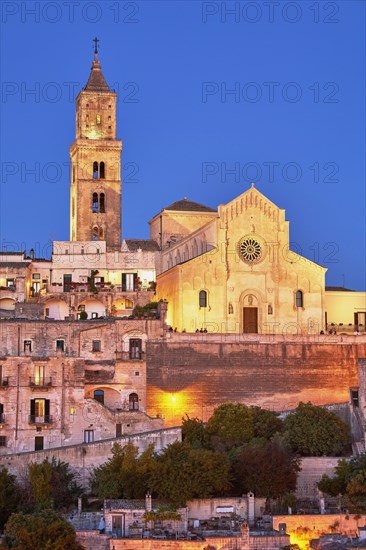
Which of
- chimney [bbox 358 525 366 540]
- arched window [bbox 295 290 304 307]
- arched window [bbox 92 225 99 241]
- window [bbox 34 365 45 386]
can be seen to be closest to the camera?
chimney [bbox 358 525 366 540]

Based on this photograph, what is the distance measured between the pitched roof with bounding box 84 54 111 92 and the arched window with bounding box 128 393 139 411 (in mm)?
23921

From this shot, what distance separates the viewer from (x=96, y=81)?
74.6 m

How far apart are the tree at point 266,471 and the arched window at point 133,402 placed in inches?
367

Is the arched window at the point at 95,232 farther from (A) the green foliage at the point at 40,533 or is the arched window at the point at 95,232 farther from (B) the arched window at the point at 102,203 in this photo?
(A) the green foliage at the point at 40,533

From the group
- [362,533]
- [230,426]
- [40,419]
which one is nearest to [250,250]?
[230,426]

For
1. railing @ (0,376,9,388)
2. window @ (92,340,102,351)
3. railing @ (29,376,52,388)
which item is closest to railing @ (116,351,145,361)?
window @ (92,340,102,351)

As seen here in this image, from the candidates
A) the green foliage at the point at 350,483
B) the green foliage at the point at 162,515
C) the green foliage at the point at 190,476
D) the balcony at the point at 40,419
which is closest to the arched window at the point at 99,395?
the balcony at the point at 40,419

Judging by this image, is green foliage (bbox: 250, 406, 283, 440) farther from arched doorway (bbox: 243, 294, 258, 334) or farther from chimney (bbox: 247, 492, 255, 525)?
arched doorway (bbox: 243, 294, 258, 334)

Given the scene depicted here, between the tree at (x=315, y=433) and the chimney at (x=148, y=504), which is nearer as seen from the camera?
the chimney at (x=148, y=504)

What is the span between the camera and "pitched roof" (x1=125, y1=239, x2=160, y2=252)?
7019cm

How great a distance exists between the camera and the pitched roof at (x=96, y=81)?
7388 centimetres

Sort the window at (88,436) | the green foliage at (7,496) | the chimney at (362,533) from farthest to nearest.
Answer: the window at (88,436)
the green foliage at (7,496)
the chimney at (362,533)

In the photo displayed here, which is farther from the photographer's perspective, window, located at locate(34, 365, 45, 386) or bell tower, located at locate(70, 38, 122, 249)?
bell tower, located at locate(70, 38, 122, 249)

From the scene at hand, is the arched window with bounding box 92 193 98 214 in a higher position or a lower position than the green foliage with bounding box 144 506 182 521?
higher
